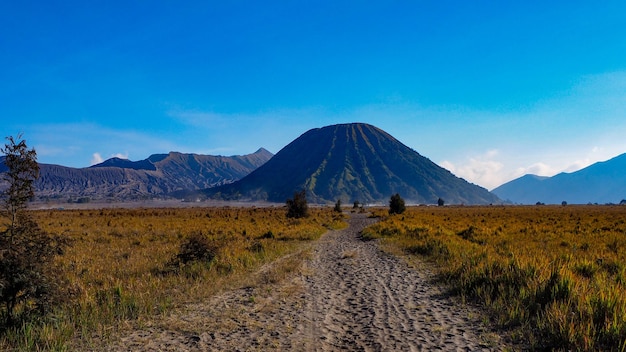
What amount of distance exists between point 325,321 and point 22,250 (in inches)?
249

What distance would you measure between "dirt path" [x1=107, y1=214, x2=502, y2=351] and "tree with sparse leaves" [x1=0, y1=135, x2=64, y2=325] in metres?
2.04

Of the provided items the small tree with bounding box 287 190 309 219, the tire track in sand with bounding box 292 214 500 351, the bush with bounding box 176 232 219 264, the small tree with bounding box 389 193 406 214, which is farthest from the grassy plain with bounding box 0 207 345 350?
the small tree with bounding box 389 193 406 214

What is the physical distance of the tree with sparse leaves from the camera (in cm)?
636

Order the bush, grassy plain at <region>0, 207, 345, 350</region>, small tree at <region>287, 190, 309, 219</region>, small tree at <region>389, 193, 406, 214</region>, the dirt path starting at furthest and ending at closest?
small tree at <region>389, 193, 406, 214</region> → small tree at <region>287, 190, 309, 219</region> → the bush → grassy plain at <region>0, 207, 345, 350</region> → the dirt path

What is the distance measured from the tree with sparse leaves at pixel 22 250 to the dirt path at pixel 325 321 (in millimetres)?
2042

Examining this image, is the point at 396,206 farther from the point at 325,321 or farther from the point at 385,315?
the point at 325,321

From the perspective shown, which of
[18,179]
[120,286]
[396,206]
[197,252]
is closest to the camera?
[18,179]

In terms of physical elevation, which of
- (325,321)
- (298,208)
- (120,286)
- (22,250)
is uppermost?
(22,250)

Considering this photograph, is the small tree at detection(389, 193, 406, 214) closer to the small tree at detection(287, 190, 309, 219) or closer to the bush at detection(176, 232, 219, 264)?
the small tree at detection(287, 190, 309, 219)

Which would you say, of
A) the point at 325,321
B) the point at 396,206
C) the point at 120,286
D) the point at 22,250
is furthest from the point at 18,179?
the point at 396,206

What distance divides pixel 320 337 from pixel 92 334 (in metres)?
4.51

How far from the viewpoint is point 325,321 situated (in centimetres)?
730

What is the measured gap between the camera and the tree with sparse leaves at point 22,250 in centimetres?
636

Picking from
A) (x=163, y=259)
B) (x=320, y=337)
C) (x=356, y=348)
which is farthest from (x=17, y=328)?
(x=163, y=259)
